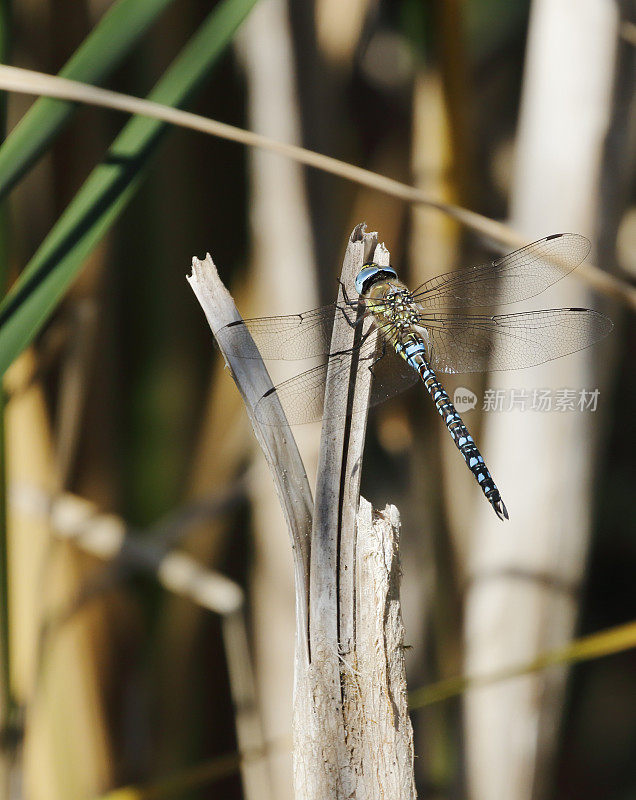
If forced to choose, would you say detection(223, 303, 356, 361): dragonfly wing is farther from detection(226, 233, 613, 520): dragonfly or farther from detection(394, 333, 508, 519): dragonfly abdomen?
detection(394, 333, 508, 519): dragonfly abdomen

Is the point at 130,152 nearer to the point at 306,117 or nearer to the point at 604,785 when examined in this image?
the point at 306,117

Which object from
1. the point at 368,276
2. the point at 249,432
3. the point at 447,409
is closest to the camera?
the point at 368,276

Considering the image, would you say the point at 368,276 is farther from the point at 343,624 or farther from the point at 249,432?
the point at 249,432

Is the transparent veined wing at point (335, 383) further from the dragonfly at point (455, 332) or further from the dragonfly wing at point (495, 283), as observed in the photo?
the dragonfly wing at point (495, 283)

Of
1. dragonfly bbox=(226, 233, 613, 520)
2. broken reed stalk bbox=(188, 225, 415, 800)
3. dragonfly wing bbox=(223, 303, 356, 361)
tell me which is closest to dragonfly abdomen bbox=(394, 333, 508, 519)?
dragonfly bbox=(226, 233, 613, 520)

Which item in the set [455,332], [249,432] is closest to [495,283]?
[455,332]

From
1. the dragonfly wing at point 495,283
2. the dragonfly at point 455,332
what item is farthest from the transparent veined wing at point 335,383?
the dragonfly wing at point 495,283
